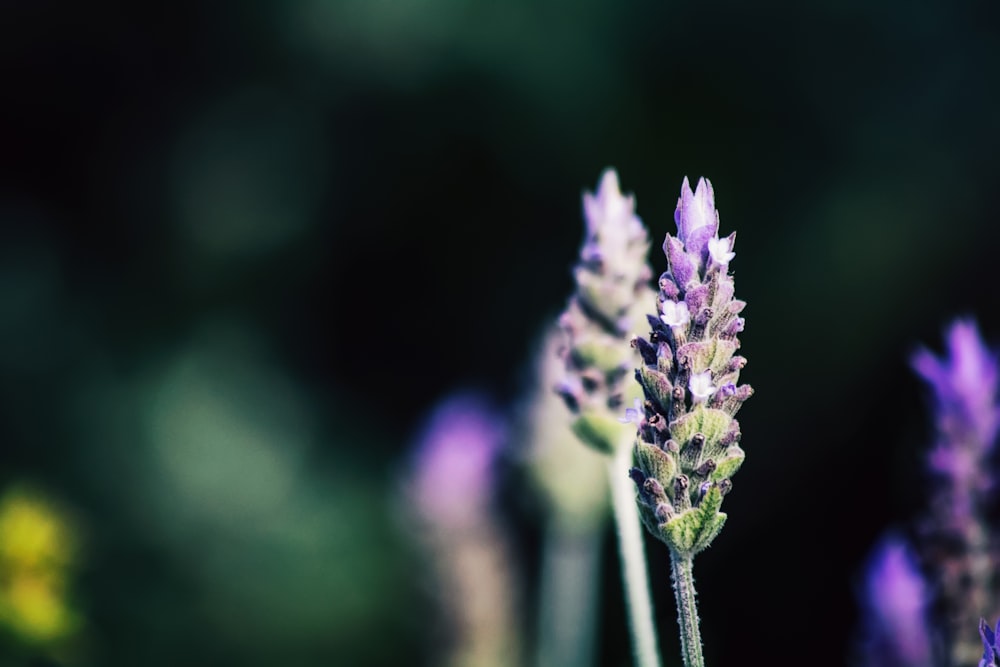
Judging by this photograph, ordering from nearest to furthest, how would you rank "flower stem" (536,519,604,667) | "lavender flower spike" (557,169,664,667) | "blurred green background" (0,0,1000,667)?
"lavender flower spike" (557,169,664,667), "flower stem" (536,519,604,667), "blurred green background" (0,0,1000,667)

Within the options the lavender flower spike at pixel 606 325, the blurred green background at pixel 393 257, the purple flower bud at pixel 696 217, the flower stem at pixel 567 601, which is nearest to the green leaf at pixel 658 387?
the purple flower bud at pixel 696 217

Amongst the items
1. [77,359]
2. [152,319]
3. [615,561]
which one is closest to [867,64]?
[615,561]

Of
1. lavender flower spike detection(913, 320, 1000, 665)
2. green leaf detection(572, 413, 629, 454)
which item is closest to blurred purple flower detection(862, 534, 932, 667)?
lavender flower spike detection(913, 320, 1000, 665)

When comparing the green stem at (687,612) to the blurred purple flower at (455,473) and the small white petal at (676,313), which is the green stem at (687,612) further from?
the blurred purple flower at (455,473)

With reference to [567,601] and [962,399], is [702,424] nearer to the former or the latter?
[962,399]

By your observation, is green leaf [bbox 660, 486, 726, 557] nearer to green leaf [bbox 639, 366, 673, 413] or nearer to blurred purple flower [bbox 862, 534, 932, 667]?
green leaf [bbox 639, 366, 673, 413]

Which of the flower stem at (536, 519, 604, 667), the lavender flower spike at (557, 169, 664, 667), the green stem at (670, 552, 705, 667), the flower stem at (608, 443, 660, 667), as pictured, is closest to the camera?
the green stem at (670, 552, 705, 667)

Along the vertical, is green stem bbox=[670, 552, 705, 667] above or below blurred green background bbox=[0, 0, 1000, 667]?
below
